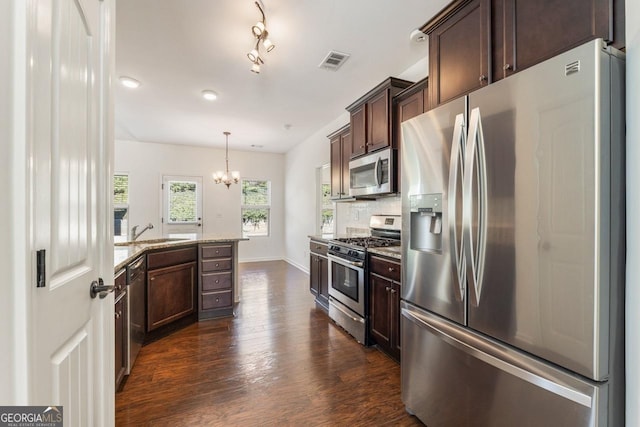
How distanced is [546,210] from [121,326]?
8.30 ft

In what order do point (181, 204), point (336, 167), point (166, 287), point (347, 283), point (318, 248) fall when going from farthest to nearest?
point (181, 204)
point (336, 167)
point (318, 248)
point (347, 283)
point (166, 287)

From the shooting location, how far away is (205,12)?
2.21 m

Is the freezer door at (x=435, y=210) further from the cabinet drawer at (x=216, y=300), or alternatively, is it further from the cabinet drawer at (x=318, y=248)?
the cabinet drawer at (x=216, y=300)

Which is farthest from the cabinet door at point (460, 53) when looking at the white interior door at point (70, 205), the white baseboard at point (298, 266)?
the white baseboard at point (298, 266)

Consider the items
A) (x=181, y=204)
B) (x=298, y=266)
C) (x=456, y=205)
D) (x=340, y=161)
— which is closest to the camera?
(x=456, y=205)

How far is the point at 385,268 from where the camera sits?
2432mm

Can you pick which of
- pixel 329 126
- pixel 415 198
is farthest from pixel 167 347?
pixel 329 126

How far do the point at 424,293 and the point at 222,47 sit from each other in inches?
106

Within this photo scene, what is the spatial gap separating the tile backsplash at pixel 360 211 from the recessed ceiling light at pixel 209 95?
242cm

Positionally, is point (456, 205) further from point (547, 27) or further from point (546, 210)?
point (547, 27)

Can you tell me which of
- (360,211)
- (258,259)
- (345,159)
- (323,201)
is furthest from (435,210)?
(258,259)

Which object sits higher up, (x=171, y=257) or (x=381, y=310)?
(x=171, y=257)

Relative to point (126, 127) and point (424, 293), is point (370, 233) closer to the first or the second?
point (424, 293)

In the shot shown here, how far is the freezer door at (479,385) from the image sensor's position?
103cm
